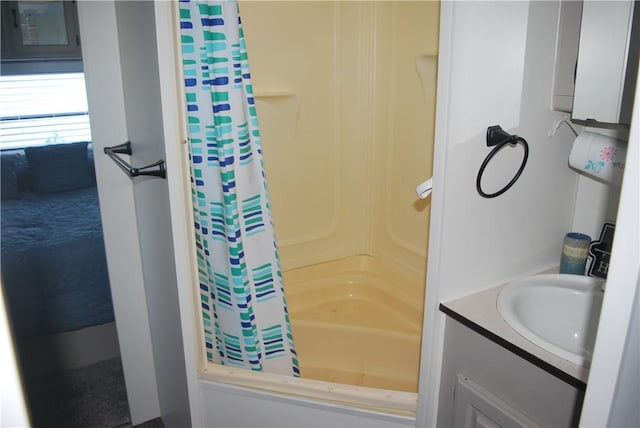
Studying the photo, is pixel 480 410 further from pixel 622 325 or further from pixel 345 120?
pixel 345 120

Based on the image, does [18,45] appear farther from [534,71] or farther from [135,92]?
[534,71]

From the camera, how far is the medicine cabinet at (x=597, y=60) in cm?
118

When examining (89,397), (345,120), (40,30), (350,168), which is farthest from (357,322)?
(40,30)

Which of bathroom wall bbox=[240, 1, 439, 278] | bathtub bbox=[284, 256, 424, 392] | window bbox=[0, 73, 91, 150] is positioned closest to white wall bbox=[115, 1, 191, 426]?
window bbox=[0, 73, 91, 150]

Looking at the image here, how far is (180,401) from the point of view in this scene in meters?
1.76

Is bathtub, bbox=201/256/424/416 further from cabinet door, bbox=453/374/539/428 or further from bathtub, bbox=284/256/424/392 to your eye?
cabinet door, bbox=453/374/539/428

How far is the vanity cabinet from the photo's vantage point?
112cm

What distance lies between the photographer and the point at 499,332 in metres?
1.24

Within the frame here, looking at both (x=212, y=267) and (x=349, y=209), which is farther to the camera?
(x=349, y=209)

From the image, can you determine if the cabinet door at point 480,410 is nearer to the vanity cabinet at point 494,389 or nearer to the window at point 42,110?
the vanity cabinet at point 494,389

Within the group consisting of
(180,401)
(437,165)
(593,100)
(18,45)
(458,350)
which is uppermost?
(18,45)

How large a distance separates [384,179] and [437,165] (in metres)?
1.26

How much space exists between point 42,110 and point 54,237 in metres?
0.46

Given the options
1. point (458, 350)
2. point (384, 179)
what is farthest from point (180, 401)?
point (384, 179)
